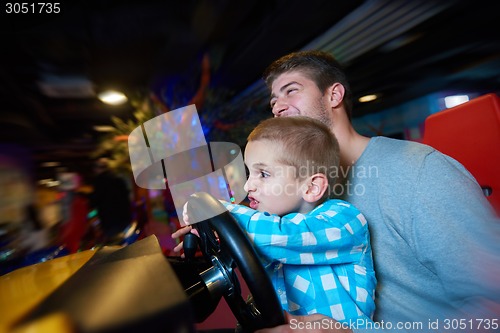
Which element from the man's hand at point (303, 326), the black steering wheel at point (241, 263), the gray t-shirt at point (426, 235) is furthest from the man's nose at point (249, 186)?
the gray t-shirt at point (426, 235)

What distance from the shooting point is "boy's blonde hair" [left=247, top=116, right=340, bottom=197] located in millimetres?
598

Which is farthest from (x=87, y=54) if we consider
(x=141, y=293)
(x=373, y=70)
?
(x=373, y=70)

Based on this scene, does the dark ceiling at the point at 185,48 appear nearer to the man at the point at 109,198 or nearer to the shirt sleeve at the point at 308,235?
the man at the point at 109,198

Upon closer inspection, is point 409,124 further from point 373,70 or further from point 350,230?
point 350,230

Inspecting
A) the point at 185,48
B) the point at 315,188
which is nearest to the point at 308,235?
the point at 315,188

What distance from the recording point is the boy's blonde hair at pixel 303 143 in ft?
1.96

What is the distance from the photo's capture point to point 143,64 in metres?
0.56

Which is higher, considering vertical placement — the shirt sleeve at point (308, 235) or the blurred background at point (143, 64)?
the blurred background at point (143, 64)

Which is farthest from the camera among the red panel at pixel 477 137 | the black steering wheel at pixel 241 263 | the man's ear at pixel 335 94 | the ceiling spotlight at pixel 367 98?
the ceiling spotlight at pixel 367 98

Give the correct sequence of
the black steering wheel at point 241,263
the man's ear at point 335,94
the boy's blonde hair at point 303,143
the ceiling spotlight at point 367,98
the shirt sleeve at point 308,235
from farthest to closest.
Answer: the ceiling spotlight at point 367,98 < the man's ear at point 335,94 < the boy's blonde hair at point 303,143 < the shirt sleeve at point 308,235 < the black steering wheel at point 241,263

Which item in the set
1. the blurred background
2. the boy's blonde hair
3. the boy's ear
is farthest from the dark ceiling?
the boy's ear

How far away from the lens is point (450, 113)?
2.92ft

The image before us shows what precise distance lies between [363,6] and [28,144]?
71 centimetres

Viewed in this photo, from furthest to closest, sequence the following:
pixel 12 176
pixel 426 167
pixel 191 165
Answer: pixel 426 167, pixel 191 165, pixel 12 176
